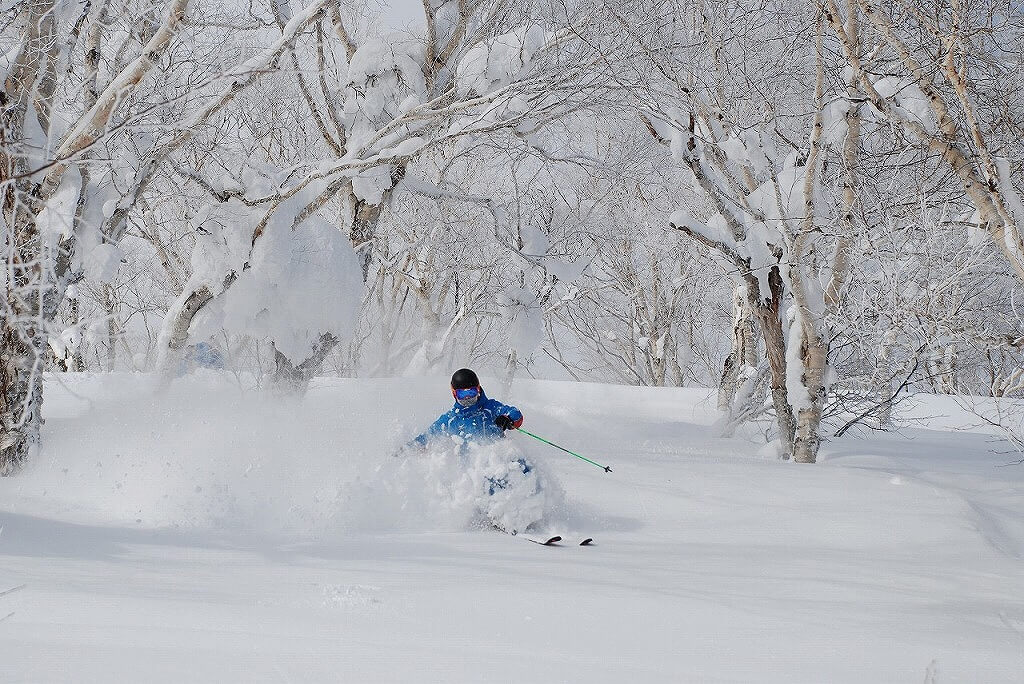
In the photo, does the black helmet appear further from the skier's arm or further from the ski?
the ski

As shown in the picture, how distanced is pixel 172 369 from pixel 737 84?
7155 millimetres

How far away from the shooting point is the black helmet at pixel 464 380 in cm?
698

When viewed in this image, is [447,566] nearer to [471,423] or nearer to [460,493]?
[460,493]

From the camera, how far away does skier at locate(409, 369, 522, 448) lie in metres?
6.79

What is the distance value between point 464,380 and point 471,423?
375 millimetres

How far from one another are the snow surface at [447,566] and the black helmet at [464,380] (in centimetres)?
53

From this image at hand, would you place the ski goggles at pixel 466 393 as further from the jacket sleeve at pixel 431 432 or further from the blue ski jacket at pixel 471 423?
the jacket sleeve at pixel 431 432

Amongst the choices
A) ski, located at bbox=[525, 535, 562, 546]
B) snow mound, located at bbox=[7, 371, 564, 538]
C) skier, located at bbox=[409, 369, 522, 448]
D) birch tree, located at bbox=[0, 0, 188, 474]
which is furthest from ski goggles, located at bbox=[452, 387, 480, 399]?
birch tree, located at bbox=[0, 0, 188, 474]

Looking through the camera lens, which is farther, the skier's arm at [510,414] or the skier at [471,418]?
the skier's arm at [510,414]

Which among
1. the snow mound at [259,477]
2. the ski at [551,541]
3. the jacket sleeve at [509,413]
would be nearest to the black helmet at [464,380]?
the jacket sleeve at [509,413]

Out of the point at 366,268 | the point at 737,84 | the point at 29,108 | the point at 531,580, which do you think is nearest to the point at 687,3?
the point at 737,84

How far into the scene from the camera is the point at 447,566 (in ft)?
15.4

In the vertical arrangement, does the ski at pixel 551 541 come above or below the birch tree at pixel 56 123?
below

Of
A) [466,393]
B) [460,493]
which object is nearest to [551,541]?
[460,493]
